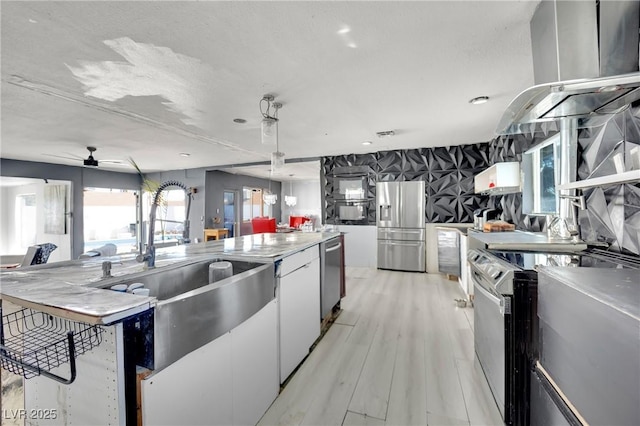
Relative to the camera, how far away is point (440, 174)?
5.18 metres

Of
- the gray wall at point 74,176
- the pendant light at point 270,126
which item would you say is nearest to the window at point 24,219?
the gray wall at point 74,176

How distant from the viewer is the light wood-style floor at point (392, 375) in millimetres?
1572

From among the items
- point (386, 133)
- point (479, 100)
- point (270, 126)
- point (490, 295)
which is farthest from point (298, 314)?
point (386, 133)

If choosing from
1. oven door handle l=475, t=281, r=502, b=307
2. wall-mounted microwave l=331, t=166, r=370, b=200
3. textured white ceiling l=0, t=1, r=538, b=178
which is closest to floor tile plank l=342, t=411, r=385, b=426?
oven door handle l=475, t=281, r=502, b=307

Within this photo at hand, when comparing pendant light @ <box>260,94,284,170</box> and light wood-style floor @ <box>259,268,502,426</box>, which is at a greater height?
pendant light @ <box>260,94,284,170</box>

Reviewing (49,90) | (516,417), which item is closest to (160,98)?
(49,90)

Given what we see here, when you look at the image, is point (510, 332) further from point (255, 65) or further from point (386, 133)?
point (386, 133)

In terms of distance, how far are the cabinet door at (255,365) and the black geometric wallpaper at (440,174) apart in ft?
14.2

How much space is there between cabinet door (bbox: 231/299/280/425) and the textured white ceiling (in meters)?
1.76

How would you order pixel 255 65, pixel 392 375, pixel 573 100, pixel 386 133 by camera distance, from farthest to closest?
pixel 386 133 < pixel 255 65 < pixel 392 375 < pixel 573 100

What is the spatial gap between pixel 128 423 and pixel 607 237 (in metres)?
2.54

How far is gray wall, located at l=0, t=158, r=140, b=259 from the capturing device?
18.2 feet

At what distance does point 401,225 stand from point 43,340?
5062 millimetres

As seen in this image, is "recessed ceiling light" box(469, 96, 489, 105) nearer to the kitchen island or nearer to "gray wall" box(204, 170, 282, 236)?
the kitchen island
